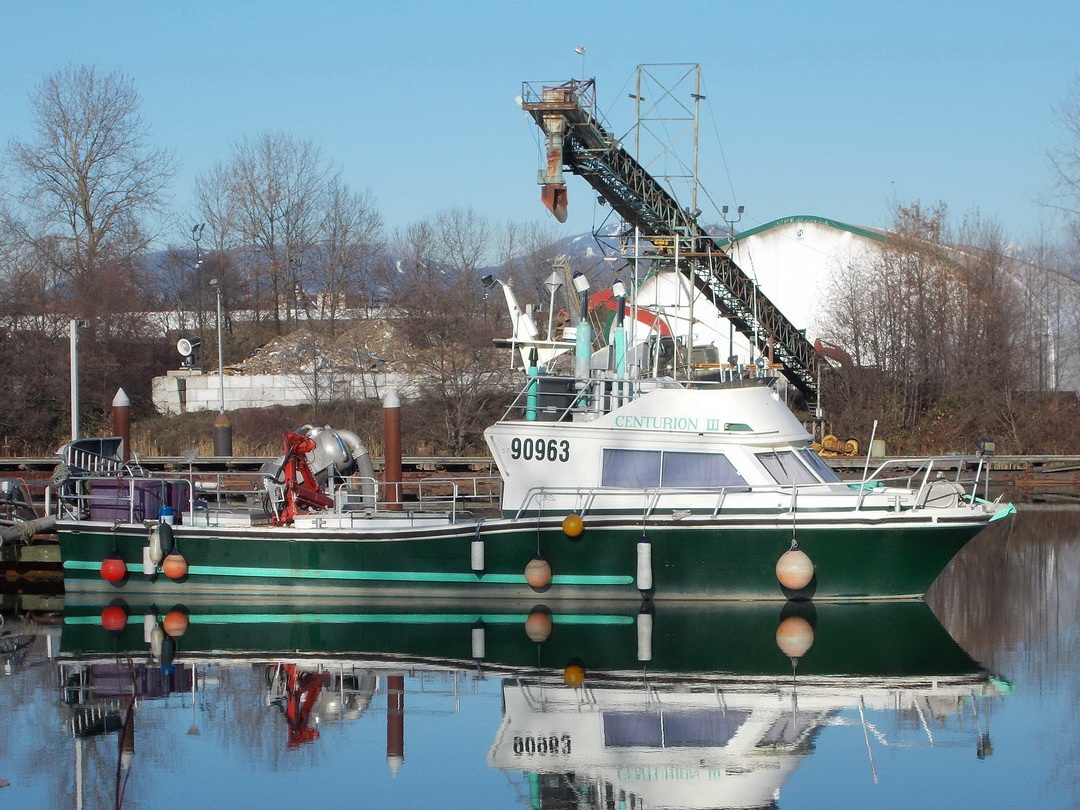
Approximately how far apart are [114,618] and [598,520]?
6.59 m

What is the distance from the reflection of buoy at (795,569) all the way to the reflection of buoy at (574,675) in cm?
316

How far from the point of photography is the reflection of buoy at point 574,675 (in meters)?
13.5

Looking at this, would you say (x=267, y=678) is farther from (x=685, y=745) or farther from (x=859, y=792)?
(x=859, y=792)

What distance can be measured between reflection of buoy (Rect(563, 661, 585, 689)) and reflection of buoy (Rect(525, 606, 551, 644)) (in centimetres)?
128

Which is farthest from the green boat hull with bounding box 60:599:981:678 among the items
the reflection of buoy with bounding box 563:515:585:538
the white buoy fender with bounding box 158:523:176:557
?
the reflection of buoy with bounding box 563:515:585:538

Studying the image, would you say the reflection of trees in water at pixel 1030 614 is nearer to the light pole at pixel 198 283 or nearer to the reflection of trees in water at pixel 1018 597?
the reflection of trees in water at pixel 1018 597

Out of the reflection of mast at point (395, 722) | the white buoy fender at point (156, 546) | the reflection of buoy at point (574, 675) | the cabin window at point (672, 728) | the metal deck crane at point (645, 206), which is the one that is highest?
the metal deck crane at point (645, 206)

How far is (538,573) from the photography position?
1678cm

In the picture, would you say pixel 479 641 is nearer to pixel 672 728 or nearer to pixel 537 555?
pixel 537 555

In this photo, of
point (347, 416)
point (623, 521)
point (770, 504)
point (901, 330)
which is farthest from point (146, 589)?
point (901, 330)

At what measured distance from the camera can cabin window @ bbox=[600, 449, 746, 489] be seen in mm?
16641

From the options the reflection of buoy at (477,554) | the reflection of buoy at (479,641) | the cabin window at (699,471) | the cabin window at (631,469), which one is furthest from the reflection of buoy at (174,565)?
the cabin window at (699,471)

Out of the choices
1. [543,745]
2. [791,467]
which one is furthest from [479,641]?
[791,467]

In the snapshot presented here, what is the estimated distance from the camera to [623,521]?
54.3 ft
